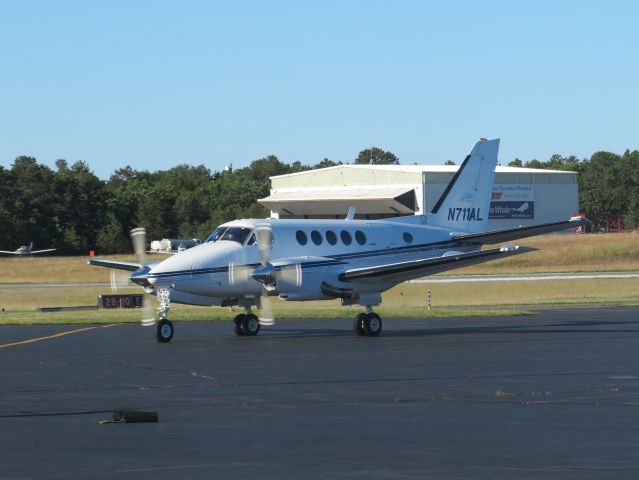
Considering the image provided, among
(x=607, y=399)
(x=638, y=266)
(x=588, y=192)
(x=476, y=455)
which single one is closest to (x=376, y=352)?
(x=607, y=399)

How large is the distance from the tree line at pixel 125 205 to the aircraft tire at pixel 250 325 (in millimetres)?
78330

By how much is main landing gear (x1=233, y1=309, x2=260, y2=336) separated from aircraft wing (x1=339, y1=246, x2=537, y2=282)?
9.91ft

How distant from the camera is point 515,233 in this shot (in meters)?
34.4

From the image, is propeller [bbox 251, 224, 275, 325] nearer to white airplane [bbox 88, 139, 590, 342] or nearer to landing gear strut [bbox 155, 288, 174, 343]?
white airplane [bbox 88, 139, 590, 342]

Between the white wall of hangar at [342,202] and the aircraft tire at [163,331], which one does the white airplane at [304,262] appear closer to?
the aircraft tire at [163,331]

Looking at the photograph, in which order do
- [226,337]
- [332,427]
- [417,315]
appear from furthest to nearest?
[417,315] < [226,337] < [332,427]

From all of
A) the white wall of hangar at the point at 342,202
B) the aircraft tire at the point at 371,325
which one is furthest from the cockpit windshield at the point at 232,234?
the white wall of hangar at the point at 342,202

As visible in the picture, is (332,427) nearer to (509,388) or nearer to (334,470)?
(334,470)

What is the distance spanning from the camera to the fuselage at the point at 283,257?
103 feet

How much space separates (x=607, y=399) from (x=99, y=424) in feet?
26.6

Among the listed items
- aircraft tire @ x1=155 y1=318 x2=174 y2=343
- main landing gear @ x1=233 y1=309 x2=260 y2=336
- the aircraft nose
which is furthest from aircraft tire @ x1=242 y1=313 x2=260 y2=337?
the aircraft nose

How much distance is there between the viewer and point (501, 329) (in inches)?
1377

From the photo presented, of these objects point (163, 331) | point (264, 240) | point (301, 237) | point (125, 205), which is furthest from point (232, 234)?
point (125, 205)

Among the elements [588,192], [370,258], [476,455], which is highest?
[588,192]
